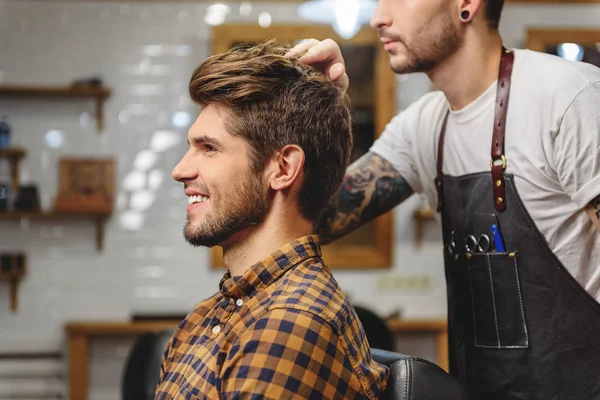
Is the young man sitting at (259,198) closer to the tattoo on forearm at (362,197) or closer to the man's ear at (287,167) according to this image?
the man's ear at (287,167)

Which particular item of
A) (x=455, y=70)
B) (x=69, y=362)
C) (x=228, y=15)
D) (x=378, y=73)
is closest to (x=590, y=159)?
(x=455, y=70)

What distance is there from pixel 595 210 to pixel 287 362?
810 millimetres

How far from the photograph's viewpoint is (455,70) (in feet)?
6.04

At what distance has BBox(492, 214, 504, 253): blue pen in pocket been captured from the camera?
70.5 inches

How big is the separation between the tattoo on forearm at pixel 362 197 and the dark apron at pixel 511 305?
0.87 feet

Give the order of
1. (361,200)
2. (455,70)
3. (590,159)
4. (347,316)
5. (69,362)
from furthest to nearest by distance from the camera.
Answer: (69,362) → (361,200) → (455,70) → (590,159) → (347,316)

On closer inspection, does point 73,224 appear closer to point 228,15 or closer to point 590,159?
point 228,15

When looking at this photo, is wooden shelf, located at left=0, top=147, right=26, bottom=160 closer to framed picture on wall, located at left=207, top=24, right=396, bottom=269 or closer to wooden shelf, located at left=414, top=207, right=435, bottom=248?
framed picture on wall, located at left=207, top=24, right=396, bottom=269

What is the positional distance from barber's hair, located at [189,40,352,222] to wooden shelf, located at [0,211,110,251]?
3357 millimetres

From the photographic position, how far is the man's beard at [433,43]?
5.95 feet

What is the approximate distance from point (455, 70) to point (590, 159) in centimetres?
40

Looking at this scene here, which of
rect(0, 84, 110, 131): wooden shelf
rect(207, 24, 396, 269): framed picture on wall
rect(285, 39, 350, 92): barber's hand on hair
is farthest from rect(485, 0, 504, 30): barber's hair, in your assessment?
rect(0, 84, 110, 131): wooden shelf

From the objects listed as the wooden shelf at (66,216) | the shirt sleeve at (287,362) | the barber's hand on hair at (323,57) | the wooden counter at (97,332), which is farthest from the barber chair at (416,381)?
the wooden shelf at (66,216)

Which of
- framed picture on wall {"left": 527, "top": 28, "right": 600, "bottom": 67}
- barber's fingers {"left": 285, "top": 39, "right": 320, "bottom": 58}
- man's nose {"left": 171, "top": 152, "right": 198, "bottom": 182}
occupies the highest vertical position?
framed picture on wall {"left": 527, "top": 28, "right": 600, "bottom": 67}
